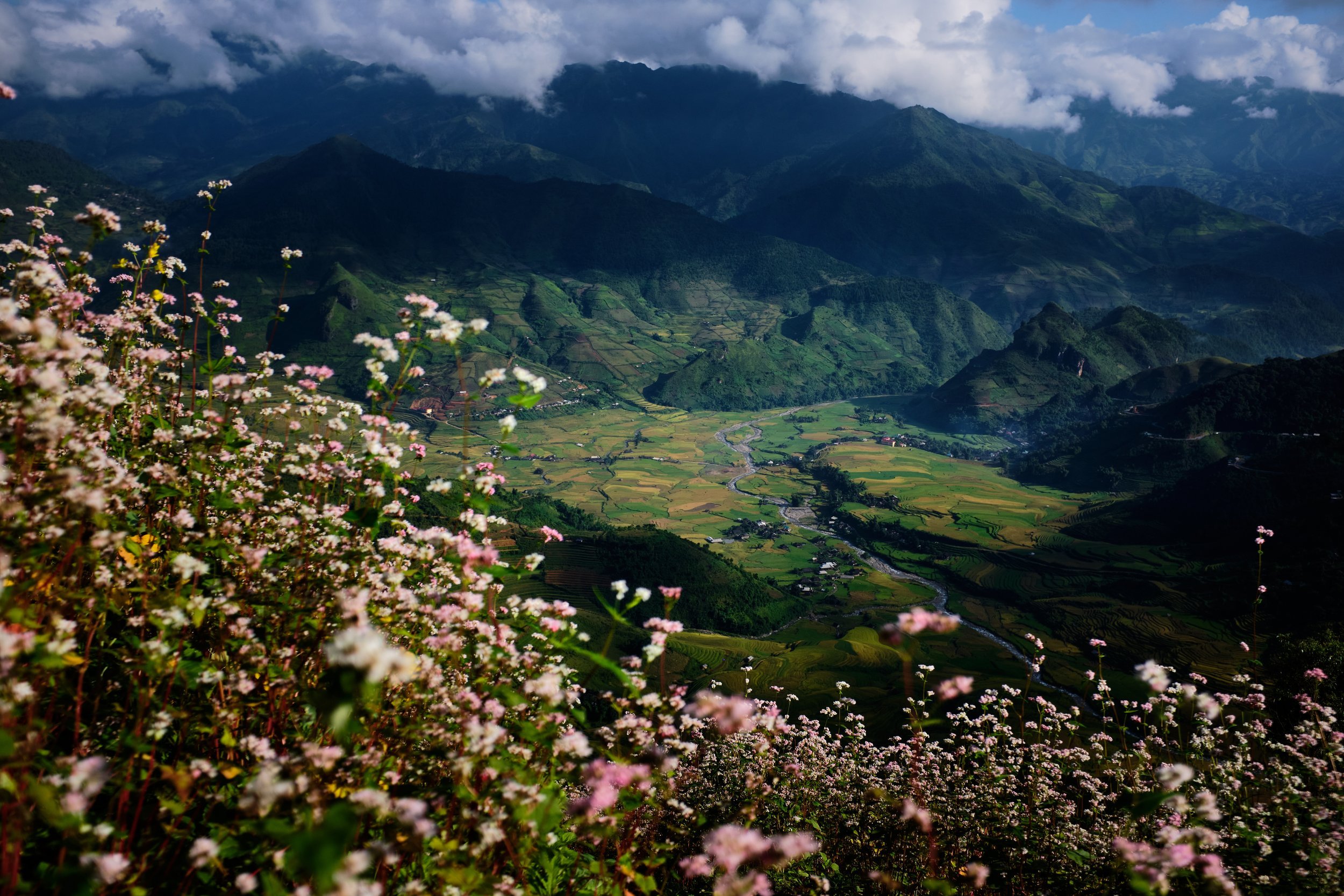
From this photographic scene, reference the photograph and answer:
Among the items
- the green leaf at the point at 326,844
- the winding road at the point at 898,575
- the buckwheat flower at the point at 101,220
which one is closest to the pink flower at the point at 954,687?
the green leaf at the point at 326,844

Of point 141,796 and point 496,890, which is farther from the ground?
point 141,796

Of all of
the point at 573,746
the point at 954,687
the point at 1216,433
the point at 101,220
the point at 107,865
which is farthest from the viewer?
the point at 1216,433

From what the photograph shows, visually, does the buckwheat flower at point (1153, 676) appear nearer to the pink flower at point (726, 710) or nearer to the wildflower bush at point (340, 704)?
the wildflower bush at point (340, 704)

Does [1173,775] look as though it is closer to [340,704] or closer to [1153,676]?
[1153,676]

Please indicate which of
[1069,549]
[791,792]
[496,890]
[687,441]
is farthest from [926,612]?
[687,441]

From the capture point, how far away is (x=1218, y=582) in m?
75.3

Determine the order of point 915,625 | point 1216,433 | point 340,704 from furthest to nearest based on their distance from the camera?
1. point 1216,433
2. point 915,625
3. point 340,704

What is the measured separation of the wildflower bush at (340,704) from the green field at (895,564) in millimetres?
19439

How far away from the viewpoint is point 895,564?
99.4m

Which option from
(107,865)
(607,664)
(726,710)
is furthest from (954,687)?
(107,865)

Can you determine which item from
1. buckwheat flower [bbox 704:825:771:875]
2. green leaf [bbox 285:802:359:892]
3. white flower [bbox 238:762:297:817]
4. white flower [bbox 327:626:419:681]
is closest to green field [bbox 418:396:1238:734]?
buckwheat flower [bbox 704:825:771:875]

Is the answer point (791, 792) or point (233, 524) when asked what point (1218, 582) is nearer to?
point (791, 792)

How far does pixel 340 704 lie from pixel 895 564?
105 m

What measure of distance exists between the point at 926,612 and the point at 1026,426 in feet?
725
